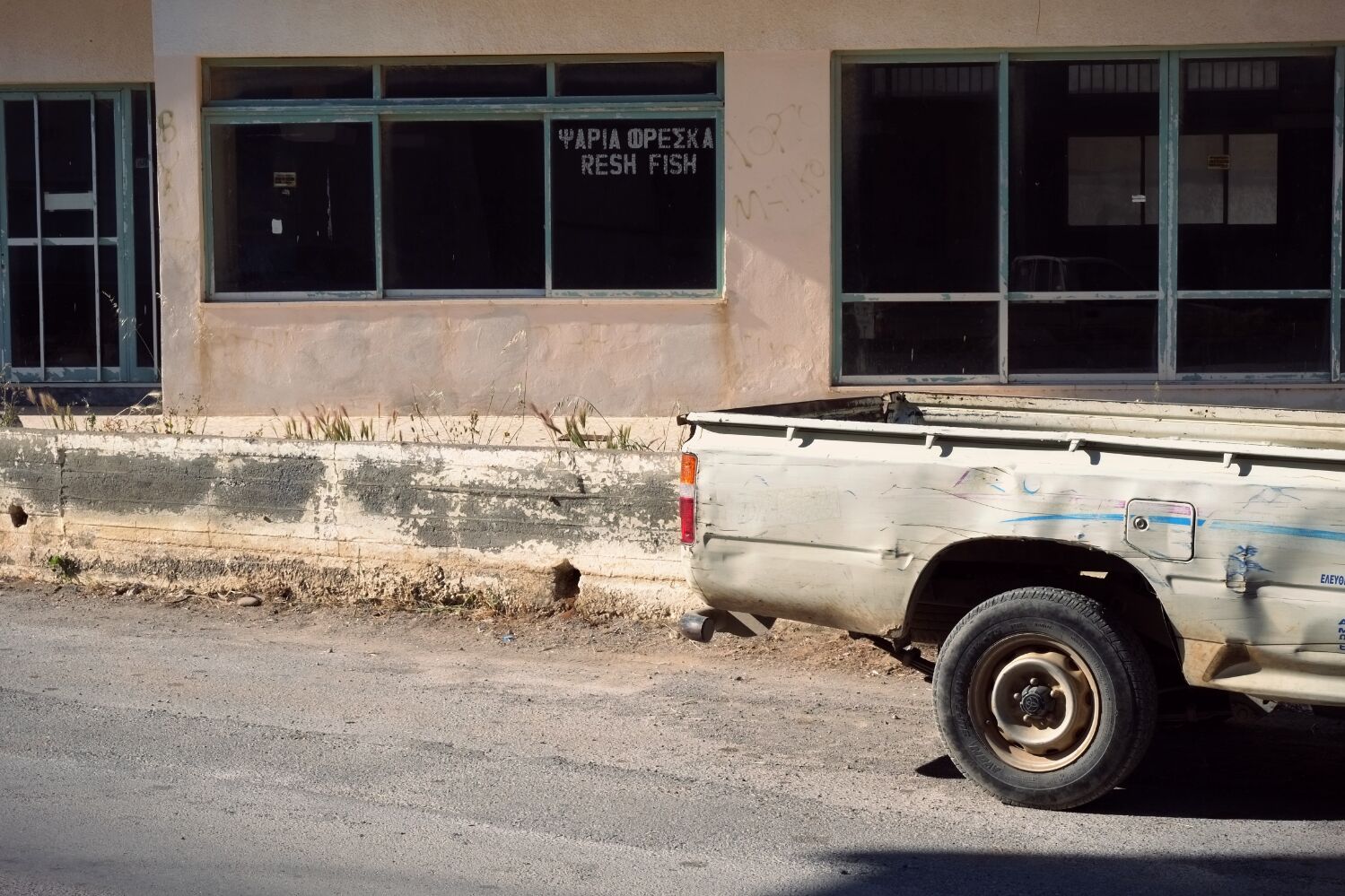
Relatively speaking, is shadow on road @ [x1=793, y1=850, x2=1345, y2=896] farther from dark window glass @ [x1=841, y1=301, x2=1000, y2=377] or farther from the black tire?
dark window glass @ [x1=841, y1=301, x2=1000, y2=377]

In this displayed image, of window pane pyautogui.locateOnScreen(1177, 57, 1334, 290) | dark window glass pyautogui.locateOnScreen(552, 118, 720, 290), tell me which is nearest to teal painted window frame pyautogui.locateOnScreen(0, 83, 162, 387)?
dark window glass pyautogui.locateOnScreen(552, 118, 720, 290)

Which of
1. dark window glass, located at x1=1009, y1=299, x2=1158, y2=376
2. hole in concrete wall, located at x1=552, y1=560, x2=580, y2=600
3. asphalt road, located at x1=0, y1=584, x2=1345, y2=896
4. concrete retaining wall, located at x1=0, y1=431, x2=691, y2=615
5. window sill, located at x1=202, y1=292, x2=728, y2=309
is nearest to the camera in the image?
asphalt road, located at x1=0, y1=584, x2=1345, y2=896

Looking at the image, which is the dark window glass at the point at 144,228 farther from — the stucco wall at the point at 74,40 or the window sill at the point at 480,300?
the window sill at the point at 480,300

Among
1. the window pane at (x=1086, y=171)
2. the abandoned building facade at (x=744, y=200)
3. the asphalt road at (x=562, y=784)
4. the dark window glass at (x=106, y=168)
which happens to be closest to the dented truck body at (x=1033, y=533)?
the asphalt road at (x=562, y=784)

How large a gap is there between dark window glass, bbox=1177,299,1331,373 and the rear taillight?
7914mm

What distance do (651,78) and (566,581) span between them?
5.75 m

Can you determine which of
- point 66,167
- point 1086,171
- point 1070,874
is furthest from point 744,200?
point 1070,874

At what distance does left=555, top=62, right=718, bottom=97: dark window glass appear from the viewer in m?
12.9

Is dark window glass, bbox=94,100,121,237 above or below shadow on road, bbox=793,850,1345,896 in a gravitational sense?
above

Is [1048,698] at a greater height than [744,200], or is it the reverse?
[744,200]

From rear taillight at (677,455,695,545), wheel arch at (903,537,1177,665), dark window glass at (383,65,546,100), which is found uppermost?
dark window glass at (383,65,546,100)

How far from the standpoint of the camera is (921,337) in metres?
12.9

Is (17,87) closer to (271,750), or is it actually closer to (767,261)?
(767,261)

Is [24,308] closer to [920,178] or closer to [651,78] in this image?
[651,78]
